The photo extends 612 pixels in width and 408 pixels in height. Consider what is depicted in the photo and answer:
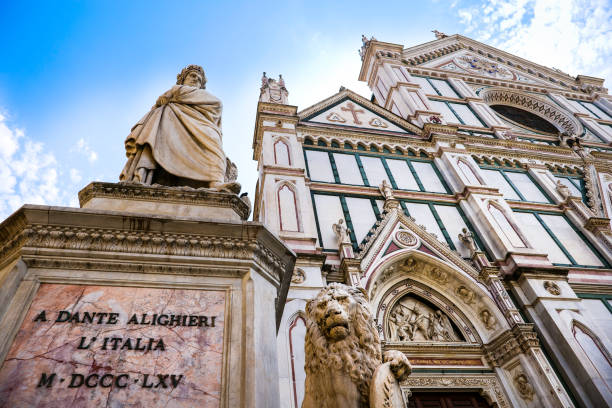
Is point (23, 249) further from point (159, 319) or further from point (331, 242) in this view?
point (331, 242)

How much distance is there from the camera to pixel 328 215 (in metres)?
10.3

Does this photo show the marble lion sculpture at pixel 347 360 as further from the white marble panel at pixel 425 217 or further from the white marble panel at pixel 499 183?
the white marble panel at pixel 499 183

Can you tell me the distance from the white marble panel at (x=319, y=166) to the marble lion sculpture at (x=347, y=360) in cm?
858

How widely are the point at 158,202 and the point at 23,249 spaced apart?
1.05 m

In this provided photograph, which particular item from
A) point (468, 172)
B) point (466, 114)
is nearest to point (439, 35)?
point (466, 114)

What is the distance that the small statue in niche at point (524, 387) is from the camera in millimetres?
7205

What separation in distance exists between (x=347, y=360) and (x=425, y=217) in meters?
8.93

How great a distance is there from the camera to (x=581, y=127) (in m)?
18.6

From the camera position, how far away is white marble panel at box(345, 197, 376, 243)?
1010 cm

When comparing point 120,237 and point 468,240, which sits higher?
point 468,240

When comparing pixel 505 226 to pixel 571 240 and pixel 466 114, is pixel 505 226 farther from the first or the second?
pixel 466 114

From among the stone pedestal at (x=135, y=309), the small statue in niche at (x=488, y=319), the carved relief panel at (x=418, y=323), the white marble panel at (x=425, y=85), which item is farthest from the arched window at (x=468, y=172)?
the stone pedestal at (x=135, y=309)

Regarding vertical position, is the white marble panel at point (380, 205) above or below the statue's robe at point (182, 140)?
above

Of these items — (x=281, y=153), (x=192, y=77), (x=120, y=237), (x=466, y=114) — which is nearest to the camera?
(x=120, y=237)
